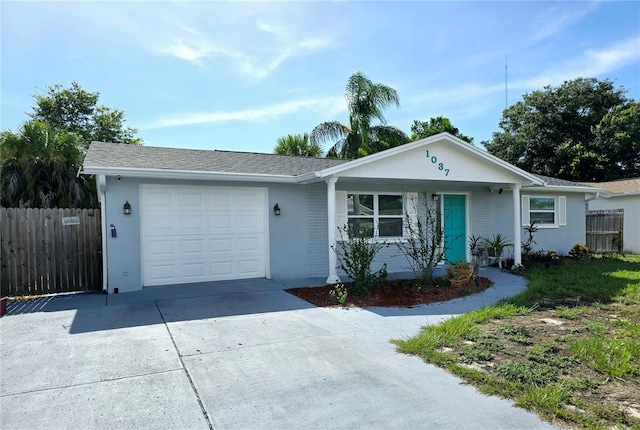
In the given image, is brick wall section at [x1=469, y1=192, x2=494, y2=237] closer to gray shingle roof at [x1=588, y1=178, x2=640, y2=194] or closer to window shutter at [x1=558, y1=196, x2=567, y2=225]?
window shutter at [x1=558, y1=196, x2=567, y2=225]

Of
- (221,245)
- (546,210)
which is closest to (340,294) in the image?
(221,245)

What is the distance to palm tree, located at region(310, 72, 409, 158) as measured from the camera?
19.1 meters

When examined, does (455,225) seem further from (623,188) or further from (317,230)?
(623,188)

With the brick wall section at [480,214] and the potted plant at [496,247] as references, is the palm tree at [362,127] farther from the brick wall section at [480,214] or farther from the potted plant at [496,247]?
the potted plant at [496,247]

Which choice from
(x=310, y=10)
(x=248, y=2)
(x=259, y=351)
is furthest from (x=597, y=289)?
(x=248, y=2)

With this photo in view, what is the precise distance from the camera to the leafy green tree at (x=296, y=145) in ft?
64.4

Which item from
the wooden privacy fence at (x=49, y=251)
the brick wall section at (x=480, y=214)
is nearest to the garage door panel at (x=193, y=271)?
the wooden privacy fence at (x=49, y=251)

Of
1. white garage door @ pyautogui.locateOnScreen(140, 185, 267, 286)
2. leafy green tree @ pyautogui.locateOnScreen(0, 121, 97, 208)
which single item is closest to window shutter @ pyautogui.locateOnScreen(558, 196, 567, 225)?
white garage door @ pyautogui.locateOnScreen(140, 185, 267, 286)

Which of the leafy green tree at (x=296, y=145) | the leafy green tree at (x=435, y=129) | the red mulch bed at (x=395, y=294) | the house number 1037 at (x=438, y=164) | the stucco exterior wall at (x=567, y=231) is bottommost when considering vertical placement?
the red mulch bed at (x=395, y=294)

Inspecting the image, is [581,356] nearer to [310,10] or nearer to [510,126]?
[310,10]

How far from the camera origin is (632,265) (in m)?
11.3

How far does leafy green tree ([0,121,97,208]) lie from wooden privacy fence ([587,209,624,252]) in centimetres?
1880

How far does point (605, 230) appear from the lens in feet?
52.1

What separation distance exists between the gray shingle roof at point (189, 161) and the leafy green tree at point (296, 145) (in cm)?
824
